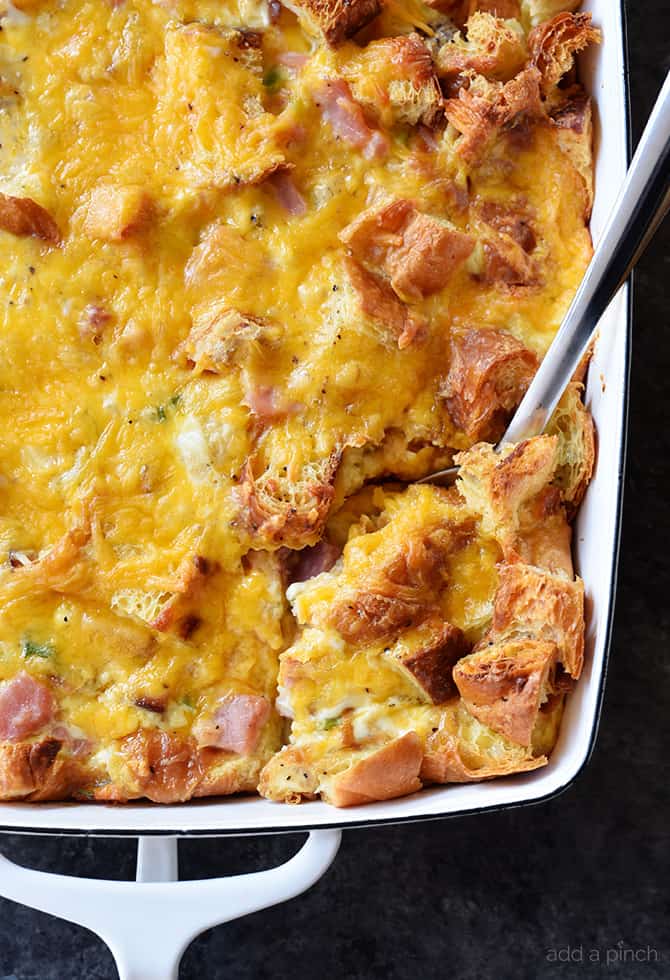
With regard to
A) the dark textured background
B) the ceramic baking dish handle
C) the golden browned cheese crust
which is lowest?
the dark textured background

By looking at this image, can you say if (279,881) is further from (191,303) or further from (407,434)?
(191,303)

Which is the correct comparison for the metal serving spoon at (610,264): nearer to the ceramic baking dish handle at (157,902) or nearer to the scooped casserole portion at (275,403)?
the scooped casserole portion at (275,403)

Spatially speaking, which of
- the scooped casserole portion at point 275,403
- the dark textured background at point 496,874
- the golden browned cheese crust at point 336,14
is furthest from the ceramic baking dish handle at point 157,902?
the golden browned cheese crust at point 336,14

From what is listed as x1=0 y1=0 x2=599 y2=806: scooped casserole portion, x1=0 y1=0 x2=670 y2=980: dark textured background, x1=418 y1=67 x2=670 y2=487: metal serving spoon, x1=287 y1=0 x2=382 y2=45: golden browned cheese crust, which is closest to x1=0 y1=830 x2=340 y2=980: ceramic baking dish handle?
x1=0 y1=0 x2=599 y2=806: scooped casserole portion

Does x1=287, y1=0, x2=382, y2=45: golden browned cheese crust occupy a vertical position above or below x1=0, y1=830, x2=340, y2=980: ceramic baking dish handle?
above

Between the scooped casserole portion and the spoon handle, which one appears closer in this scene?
the spoon handle

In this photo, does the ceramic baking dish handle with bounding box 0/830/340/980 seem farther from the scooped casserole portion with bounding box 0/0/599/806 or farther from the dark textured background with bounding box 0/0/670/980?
the dark textured background with bounding box 0/0/670/980

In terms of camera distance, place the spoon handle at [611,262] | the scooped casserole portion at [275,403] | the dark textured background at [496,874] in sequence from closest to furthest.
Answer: the spoon handle at [611,262]
the scooped casserole portion at [275,403]
the dark textured background at [496,874]

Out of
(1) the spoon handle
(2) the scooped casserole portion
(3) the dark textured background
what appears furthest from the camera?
(3) the dark textured background

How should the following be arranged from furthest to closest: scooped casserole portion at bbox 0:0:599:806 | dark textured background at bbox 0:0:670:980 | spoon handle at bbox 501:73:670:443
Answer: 1. dark textured background at bbox 0:0:670:980
2. scooped casserole portion at bbox 0:0:599:806
3. spoon handle at bbox 501:73:670:443
